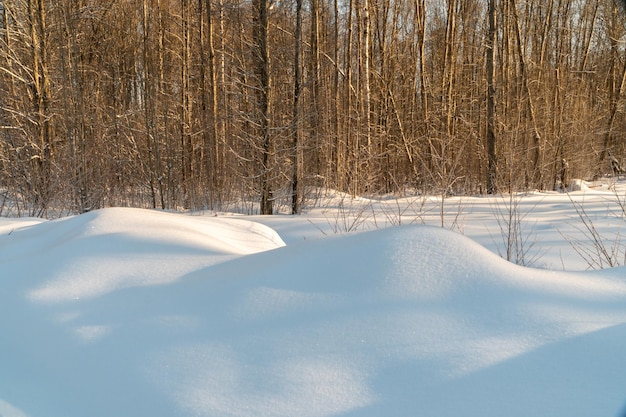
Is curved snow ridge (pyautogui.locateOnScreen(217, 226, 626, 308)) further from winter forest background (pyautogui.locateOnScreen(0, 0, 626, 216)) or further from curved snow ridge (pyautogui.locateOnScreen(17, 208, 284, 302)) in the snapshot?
winter forest background (pyautogui.locateOnScreen(0, 0, 626, 216))

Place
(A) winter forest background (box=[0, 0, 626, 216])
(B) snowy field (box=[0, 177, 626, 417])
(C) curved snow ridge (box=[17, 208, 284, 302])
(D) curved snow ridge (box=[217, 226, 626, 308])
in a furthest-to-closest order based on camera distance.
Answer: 1. (A) winter forest background (box=[0, 0, 626, 216])
2. (C) curved snow ridge (box=[17, 208, 284, 302])
3. (D) curved snow ridge (box=[217, 226, 626, 308])
4. (B) snowy field (box=[0, 177, 626, 417])

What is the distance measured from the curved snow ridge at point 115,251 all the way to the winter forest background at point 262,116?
2.89 metres

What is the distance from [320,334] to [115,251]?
133 cm

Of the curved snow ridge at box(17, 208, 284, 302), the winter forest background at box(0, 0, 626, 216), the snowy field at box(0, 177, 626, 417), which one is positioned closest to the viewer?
the snowy field at box(0, 177, 626, 417)

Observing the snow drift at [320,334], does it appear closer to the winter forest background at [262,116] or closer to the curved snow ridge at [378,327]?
the curved snow ridge at [378,327]

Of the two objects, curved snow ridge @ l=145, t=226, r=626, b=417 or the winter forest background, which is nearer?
curved snow ridge @ l=145, t=226, r=626, b=417

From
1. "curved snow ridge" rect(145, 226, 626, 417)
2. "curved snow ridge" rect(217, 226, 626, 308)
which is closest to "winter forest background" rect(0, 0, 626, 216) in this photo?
"curved snow ridge" rect(217, 226, 626, 308)

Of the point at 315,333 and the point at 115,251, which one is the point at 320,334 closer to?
the point at 315,333

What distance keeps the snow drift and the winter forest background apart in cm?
295

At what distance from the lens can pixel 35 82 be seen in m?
8.62

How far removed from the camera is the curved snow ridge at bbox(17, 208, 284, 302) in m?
2.00

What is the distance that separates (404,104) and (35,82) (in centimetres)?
1018

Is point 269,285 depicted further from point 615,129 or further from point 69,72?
point 615,129

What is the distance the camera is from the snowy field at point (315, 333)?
1250 millimetres
